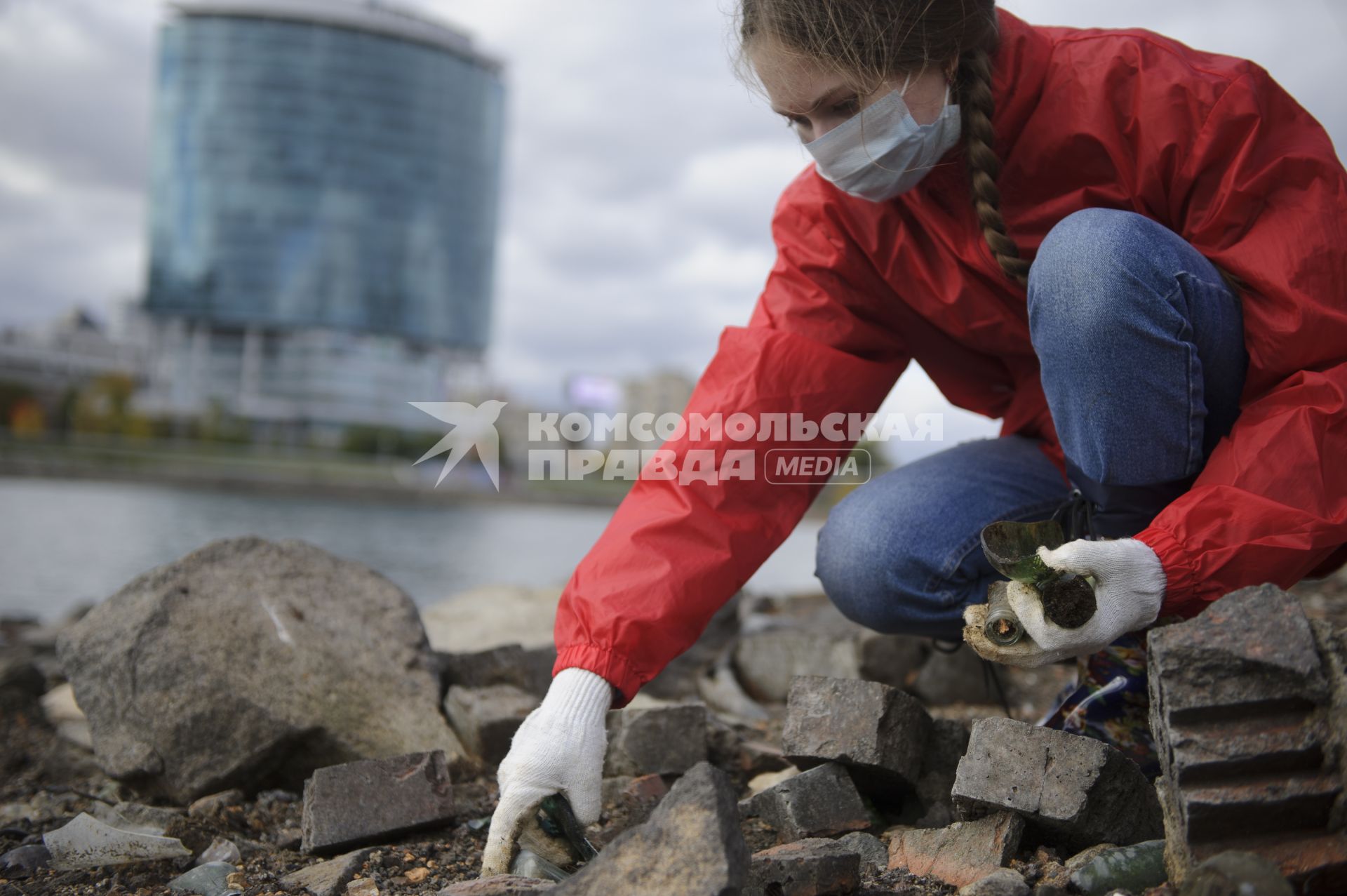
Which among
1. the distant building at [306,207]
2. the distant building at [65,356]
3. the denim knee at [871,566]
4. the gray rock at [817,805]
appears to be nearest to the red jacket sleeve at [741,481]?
the denim knee at [871,566]

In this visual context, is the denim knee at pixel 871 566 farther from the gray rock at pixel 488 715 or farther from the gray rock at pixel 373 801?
the gray rock at pixel 373 801

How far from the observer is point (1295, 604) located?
3.22 ft

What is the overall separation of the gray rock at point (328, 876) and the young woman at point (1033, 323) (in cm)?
21

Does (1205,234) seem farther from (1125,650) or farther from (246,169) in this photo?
(246,169)

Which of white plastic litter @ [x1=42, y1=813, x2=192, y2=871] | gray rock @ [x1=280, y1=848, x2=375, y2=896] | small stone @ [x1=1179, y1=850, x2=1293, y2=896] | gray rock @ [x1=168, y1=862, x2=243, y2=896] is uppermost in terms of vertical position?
small stone @ [x1=1179, y1=850, x2=1293, y2=896]

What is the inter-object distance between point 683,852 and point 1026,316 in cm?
101

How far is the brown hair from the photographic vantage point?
1326 millimetres

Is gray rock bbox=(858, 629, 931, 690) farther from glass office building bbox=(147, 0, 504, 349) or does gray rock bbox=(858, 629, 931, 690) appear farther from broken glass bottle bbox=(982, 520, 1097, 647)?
glass office building bbox=(147, 0, 504, 349)

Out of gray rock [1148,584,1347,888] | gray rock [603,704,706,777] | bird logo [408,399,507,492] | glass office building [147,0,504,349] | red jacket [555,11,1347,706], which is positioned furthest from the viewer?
glass office building [147,0,504,349]

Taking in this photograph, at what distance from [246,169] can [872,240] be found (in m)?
57.3

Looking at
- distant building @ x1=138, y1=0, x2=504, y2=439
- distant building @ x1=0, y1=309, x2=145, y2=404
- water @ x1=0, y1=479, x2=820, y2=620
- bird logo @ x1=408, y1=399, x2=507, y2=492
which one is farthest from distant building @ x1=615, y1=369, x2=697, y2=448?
bird logo @ x1=408, y1=399, x2=507, y2=492

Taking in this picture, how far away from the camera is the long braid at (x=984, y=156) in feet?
4.50

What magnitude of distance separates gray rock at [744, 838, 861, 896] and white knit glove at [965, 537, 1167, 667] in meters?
0.29

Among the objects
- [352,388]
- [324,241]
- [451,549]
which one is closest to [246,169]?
[324,241]
